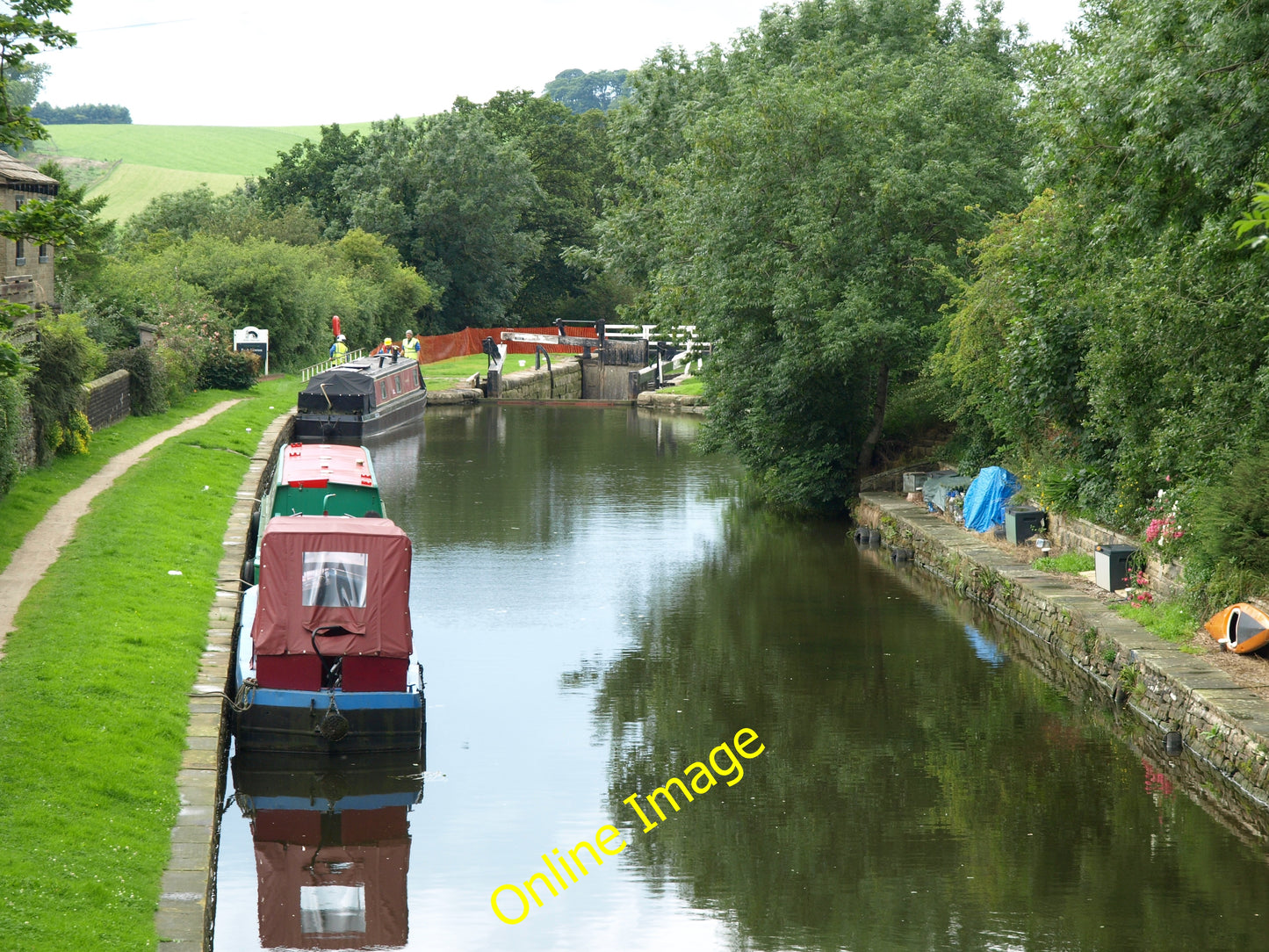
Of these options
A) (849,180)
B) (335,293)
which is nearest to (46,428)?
(849,180)

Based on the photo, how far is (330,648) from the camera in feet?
37.7

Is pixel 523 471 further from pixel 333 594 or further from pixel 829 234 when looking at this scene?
pixel 333 594

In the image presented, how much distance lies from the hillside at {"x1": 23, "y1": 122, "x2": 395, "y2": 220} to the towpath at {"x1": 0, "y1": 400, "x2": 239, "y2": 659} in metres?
59.0

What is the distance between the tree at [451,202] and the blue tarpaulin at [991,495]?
3960cm

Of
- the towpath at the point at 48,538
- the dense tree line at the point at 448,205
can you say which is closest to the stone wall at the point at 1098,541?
the towpath at the point at 48,538

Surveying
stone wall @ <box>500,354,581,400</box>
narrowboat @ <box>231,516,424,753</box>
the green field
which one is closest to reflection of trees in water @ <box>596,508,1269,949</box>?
narrowboat @ <box>231,516,424,753</box>

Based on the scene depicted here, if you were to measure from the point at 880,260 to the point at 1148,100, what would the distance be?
10137 millimetres

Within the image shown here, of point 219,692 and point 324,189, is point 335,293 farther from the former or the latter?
point 219,692

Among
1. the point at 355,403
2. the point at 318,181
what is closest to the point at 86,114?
the point at 318,181

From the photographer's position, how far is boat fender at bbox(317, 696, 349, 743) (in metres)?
11.2

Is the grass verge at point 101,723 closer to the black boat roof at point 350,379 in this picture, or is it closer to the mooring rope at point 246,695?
the mooring rope at point 246,695

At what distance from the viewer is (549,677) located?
1417 centimetres

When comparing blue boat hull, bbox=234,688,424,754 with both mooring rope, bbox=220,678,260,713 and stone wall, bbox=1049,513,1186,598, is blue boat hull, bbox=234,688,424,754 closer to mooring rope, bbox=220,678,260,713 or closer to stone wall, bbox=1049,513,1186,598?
mooring rope, bbox=220,678,260,713

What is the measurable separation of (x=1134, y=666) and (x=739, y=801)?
458cm
